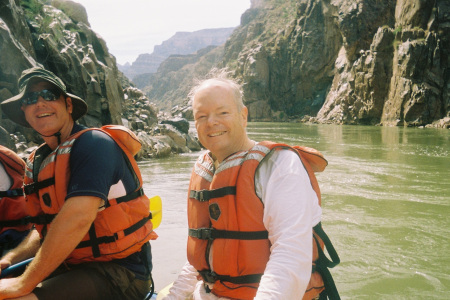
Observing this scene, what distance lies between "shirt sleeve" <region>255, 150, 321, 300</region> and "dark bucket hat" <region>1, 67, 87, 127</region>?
1.61m

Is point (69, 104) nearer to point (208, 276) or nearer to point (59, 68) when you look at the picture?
point (208, 276)

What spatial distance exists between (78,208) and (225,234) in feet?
2.78

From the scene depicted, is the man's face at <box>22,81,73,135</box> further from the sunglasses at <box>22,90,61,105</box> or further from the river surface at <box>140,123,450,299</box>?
the river surface at <box>140,123,450,299</box>

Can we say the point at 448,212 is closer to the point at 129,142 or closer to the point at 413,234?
the point at 413,234

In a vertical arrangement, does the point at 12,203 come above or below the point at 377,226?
above

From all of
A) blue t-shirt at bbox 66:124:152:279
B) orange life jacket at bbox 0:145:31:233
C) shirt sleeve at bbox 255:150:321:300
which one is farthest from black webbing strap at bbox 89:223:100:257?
shirt sleeve at bbox 255:150:321:300

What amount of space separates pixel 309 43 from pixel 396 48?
95.2 ft

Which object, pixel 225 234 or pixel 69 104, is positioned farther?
pixel 69 104

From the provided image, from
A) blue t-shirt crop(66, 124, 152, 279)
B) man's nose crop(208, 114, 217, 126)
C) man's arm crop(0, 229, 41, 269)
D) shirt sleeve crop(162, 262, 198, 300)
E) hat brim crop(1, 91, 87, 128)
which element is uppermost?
hat brim crop(1, 91, 87, 128)

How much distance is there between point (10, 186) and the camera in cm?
295

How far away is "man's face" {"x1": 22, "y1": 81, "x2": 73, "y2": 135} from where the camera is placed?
2340mm

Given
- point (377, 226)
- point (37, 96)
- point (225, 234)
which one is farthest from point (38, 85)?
point (377, 226)

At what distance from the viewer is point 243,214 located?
1.79 metres

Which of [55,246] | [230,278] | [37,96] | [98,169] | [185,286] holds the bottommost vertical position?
[185,286]
